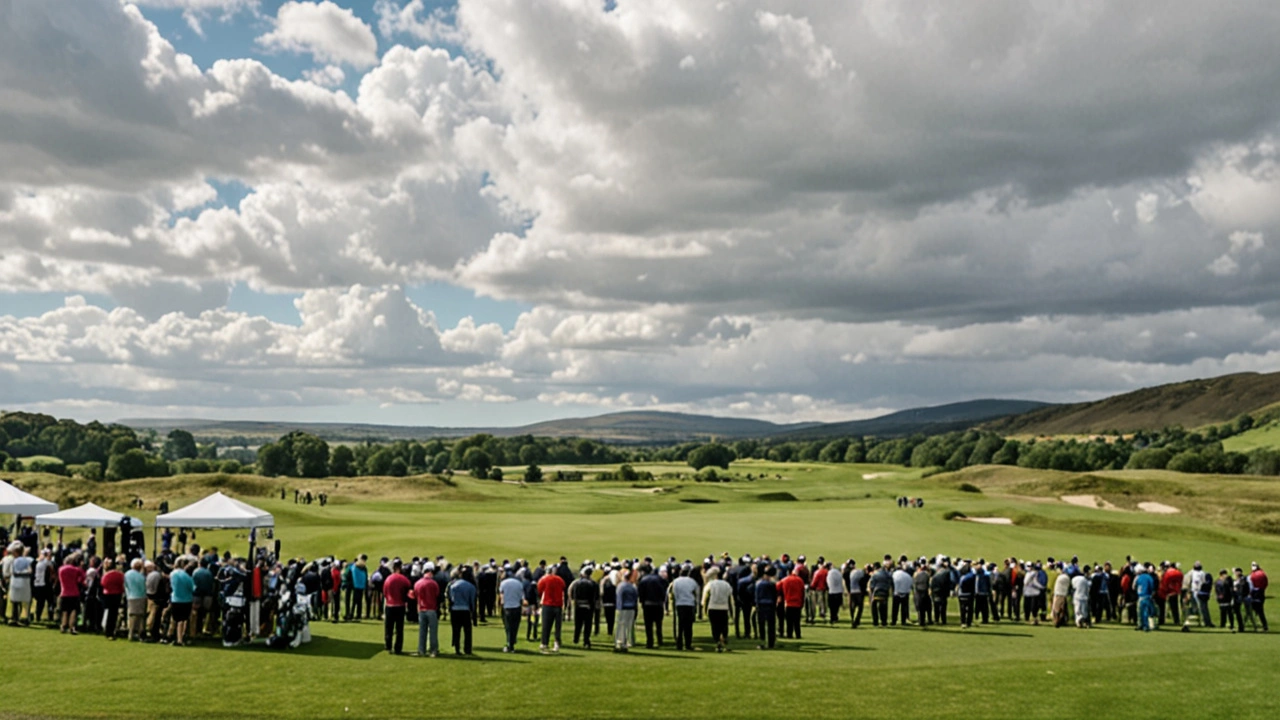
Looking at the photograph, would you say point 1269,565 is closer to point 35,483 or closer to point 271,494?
point 271,494

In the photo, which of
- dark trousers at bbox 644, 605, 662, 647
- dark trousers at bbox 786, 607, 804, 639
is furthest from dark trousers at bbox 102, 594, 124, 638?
dark trousers at bbox 786, 607, 804, 639

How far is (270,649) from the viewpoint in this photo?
21.4 m

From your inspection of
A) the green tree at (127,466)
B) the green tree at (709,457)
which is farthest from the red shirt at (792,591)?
the green tree at (709,457)

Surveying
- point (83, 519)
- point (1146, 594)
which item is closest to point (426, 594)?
point (83, 519)

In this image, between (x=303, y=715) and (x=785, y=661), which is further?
(x=785, y=661)

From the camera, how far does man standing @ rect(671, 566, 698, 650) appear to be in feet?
73.0

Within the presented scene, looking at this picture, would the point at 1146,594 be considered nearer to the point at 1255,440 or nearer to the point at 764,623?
the point at 764,623

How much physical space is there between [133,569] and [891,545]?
31334mm

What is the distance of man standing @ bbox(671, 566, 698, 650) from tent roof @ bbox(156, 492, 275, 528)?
41.4 feet

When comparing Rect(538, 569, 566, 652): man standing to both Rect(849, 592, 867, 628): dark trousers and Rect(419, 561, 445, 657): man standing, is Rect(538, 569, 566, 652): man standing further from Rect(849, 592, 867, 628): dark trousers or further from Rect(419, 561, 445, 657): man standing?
Rect(849, 592, 867, 628): dark trousers

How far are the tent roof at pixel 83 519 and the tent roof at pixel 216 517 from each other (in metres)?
4.81

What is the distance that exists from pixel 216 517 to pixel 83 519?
755 centimetres

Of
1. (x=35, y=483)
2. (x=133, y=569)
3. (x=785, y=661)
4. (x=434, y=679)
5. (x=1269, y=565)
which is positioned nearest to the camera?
(x=434, y=679)

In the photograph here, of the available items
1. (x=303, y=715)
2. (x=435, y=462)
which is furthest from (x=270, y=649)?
(x=435, y=462)
